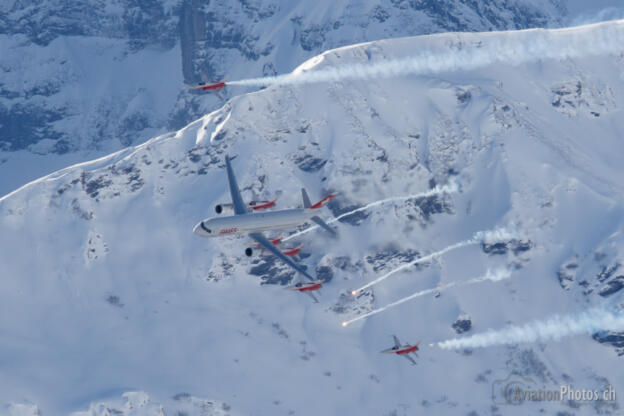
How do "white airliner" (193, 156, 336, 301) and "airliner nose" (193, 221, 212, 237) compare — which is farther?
"white airliner" (193, 156, 336, 301)

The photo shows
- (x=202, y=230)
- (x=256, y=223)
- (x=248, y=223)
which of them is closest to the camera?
(x=202, y=230)

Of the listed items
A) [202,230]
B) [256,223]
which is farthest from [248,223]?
[202,230]

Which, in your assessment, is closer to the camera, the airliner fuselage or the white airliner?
the airliner fuselage

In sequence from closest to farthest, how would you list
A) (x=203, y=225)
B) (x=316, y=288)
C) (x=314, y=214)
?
(x=203, y=225) < (x=314, y=214) < (x=316, y=288)

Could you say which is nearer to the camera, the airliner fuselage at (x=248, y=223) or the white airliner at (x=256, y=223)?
the airliner fuselage at (x=248, y=223)

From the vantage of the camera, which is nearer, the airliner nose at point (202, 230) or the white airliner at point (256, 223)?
the airliner nose at point (202, 230)

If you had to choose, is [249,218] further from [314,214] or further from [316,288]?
[316,288]

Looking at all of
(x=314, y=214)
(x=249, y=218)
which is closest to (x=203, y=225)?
(x=249, y=218)

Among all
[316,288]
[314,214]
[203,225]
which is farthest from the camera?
[316,288]

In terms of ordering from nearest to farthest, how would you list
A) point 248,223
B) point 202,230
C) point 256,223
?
point 202,230, point 248,223, point 256,223

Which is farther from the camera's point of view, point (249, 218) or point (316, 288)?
point (316, 288)

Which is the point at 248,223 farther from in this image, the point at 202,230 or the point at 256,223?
the point at 202,230
